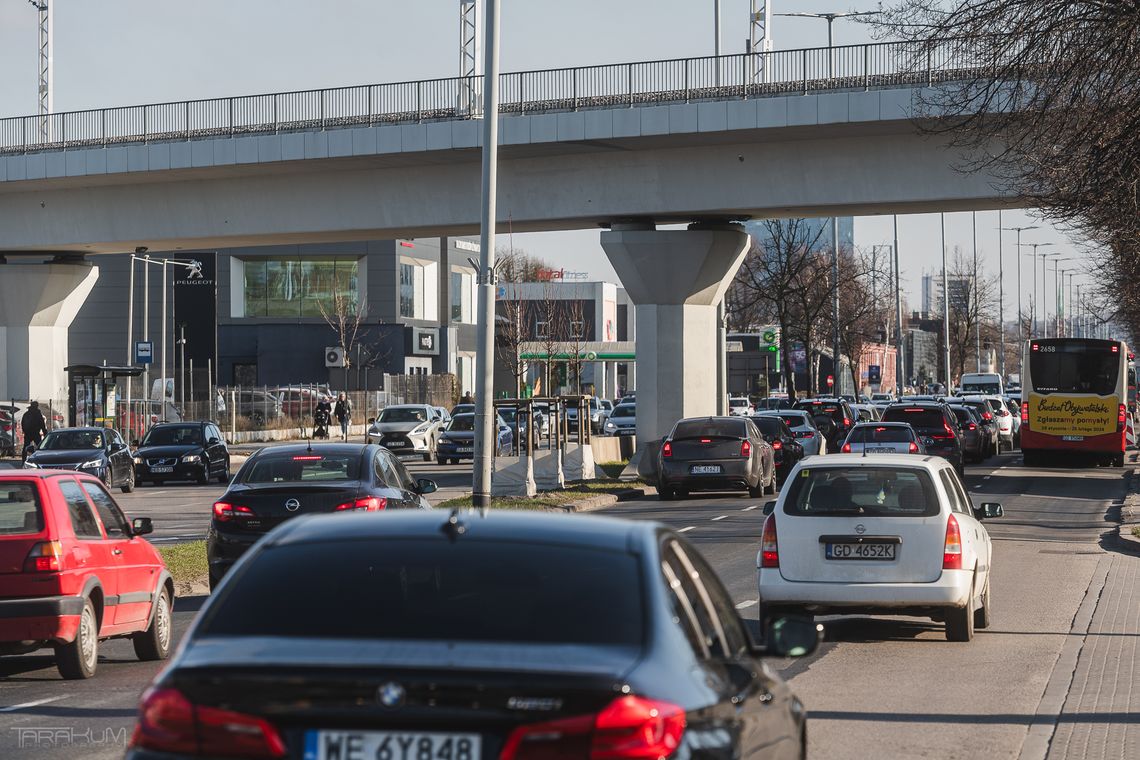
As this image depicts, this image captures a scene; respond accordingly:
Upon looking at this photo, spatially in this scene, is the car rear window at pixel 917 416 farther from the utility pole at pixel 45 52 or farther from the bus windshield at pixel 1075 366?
the utility pole at pixel 45 52

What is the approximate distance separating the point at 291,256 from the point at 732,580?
77.3 meters

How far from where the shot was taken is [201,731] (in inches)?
163

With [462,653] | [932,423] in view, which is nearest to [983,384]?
[932,423]

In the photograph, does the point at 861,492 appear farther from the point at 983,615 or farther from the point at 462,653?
the point at 462,653

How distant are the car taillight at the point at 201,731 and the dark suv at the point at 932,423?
1295 inches

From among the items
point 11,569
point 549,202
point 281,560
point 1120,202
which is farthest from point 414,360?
point 281,560

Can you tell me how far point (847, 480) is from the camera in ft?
42.4

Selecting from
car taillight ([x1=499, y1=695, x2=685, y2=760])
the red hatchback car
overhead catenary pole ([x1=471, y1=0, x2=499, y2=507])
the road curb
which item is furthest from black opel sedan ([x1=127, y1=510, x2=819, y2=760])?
the road curb

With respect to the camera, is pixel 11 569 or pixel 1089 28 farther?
pixel 1089 28

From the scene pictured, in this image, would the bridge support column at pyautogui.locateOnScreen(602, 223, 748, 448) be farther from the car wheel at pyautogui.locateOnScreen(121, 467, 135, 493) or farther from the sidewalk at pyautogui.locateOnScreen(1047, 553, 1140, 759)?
the sidewalk at pyautogui.locateOnScreen(1047, 553, 1140, 759)

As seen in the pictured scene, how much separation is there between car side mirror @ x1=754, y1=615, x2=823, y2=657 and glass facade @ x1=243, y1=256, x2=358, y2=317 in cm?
8707

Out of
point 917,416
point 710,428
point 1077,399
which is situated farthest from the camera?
point 1077,399

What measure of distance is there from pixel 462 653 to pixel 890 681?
717 centimetres

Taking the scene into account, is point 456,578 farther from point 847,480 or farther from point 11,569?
point 847,480
